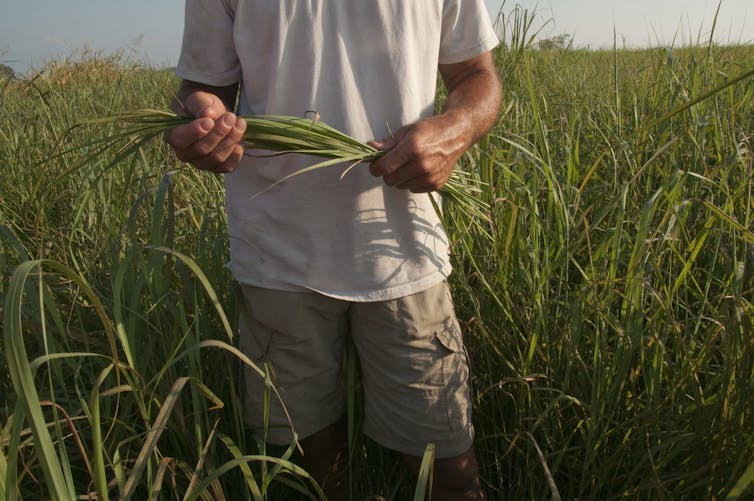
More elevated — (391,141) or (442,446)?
(391,141)

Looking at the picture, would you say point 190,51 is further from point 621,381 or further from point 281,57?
point 621,381

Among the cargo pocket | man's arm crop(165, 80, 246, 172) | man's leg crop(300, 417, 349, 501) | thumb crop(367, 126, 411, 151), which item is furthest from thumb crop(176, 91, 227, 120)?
man's leg crop(300, 417, 349, 501)

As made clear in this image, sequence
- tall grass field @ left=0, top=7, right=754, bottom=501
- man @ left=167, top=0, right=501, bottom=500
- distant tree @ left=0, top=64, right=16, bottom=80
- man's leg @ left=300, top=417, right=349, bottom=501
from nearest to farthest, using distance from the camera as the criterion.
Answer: tall grass field @ left=0, top=7, right=754, bottom=501 < man @ left=167, top=0, right=501, bottom=500 < man's leg @ left=300, top=417, right=349, bottom=501 < distant tree @ left=0, top=64, right=16, bottom=80

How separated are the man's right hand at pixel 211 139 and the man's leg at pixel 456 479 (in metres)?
0.76

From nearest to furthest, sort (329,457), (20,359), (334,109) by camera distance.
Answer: (20,359), (334,109), (329,457)

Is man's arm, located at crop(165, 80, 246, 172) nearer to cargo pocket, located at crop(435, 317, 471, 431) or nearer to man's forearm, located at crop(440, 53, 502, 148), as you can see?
man's forearm, located at crop(440, 53, 502, 148)

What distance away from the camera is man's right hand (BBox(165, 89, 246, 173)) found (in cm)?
109

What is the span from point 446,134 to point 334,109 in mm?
231

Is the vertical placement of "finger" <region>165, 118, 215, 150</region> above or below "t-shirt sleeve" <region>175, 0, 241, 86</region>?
below

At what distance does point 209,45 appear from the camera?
130 cm

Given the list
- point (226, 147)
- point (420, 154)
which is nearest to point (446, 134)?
point (420, 154)

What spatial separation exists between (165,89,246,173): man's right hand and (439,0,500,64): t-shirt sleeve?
50 cm

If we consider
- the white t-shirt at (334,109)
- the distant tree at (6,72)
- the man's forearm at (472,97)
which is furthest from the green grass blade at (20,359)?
the distant tree at (6,72)

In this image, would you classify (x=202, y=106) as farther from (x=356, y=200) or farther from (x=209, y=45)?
(x=356, y=200)
